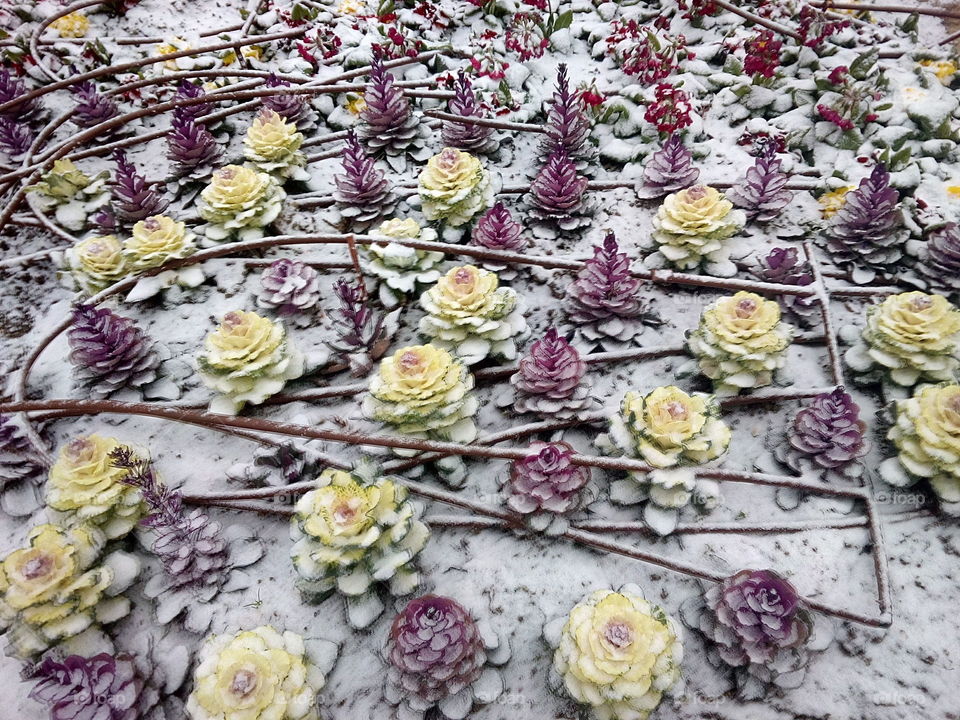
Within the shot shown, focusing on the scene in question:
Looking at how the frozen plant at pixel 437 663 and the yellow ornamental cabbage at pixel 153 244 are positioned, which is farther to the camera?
the yellow ornamental cabbage at pixel 153 244

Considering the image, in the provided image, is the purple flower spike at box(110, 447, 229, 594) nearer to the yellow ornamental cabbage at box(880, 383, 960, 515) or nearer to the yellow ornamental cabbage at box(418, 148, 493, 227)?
the yellow ornamental cabbage at box(418, 148, 493, 227)

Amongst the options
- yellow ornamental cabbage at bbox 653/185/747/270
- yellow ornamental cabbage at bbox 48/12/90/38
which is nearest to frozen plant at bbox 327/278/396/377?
yellow ornamental cabbage at bbox 653/185/747/270

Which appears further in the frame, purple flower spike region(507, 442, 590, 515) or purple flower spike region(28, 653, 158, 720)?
purple flower spike region(507, 442, 590, 515)

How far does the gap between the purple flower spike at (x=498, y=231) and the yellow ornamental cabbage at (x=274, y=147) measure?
1199 millimetres

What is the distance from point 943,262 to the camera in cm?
238

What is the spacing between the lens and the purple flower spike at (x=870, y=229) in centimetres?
247

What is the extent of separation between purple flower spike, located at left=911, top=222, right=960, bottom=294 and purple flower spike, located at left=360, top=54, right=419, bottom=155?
2648 mm

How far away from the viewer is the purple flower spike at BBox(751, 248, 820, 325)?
94.5 inches

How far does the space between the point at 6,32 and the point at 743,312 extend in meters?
5.42

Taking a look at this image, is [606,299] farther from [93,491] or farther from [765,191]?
[93,491]

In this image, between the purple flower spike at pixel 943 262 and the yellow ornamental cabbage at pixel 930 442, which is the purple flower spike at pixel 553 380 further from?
the purple flower spike at pixel 943 262

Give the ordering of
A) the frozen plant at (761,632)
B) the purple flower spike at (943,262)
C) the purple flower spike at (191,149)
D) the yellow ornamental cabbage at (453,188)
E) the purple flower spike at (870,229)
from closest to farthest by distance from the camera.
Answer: the frozen plant at (761,632), the purple flower spike at (943,262), the purple flower spike at (870,229), the yellow ornamental cabbage at (453,188), the purple flower spike at (191,149)

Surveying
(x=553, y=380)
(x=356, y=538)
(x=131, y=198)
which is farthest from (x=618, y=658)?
(x=131, y=198)

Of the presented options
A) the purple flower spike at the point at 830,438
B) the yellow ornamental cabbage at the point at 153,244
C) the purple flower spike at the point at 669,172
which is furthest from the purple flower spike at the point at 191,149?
the purple flower spike at the point at 830,438
